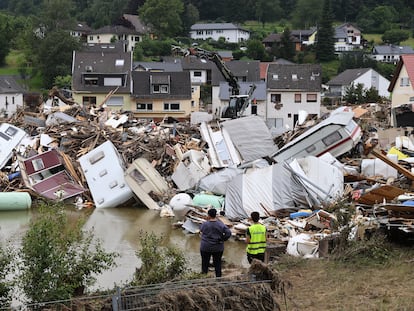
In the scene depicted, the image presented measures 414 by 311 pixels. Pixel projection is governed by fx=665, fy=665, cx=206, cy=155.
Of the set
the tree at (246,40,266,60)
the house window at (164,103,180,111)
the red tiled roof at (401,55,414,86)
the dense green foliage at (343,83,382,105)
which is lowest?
the dense green foliage at (343,83,382,105)

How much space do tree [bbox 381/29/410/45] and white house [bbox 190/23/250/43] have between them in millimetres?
17245

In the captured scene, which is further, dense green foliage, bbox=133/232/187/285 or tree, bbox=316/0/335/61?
tree, bbox=316/0/335/61

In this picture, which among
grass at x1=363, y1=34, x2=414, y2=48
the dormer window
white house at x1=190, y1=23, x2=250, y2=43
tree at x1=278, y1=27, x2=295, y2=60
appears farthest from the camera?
grass at x1=363, y1=34, x2=414, y2=48

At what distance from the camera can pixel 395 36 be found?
81.3 meters

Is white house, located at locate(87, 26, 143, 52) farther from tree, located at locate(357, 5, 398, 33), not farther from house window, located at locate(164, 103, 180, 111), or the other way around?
house window, located at locate(164, 103, 180, 111)

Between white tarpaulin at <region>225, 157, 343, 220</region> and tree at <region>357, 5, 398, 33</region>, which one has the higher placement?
tree at <region>357, 5, 398, 33</region>

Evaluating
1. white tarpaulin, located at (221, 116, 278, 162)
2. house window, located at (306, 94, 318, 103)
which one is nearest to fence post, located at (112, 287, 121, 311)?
white tarpaulin, located at (221, 116, 278, 162)

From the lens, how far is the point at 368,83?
57094mm

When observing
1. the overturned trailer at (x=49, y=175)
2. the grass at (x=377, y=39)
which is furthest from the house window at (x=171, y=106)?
the grass at (x=377, y=39)

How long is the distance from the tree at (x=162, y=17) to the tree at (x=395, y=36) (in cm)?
2637

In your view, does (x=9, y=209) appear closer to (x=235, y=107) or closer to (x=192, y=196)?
(x=192, y=196)

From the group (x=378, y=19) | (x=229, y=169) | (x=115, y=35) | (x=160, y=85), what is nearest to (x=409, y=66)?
(x=160, y=85)

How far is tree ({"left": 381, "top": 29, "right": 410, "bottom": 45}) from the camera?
81.3 meters

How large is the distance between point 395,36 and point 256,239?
7643cm
